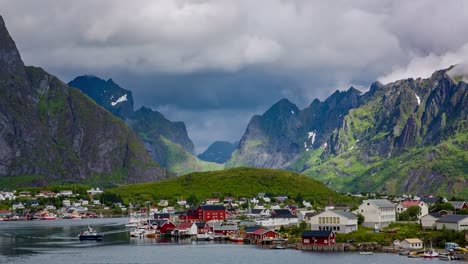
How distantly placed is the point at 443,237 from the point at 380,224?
64.6 ft

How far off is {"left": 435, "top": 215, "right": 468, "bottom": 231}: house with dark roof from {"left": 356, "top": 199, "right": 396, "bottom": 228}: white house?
14495mm

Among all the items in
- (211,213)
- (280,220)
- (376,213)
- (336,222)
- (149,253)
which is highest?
(211,213)

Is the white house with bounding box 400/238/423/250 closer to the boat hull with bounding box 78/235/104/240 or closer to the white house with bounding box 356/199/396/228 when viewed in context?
the white house with bounding box 356/199/396/228

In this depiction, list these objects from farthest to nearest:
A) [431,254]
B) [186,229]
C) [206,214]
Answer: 1. [206,214]
2. [186,229]
3. [431,254]

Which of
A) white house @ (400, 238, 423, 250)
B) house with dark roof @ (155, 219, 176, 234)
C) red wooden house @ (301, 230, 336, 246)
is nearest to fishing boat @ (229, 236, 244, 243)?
red wooden house @ (301, 230, 336, 246)

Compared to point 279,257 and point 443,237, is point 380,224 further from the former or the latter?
point 279,257

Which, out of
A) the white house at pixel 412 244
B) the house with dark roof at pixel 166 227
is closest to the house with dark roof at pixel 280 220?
the house with dark roof at pixel 166 227

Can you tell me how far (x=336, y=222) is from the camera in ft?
349

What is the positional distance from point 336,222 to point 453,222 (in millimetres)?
17743

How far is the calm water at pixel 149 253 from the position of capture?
87062 millimetres

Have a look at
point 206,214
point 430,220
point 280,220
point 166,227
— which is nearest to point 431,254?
point 430,220

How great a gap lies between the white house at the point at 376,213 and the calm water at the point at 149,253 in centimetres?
2206

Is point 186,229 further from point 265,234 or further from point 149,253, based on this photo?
point 149,253

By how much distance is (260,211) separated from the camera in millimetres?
177000
